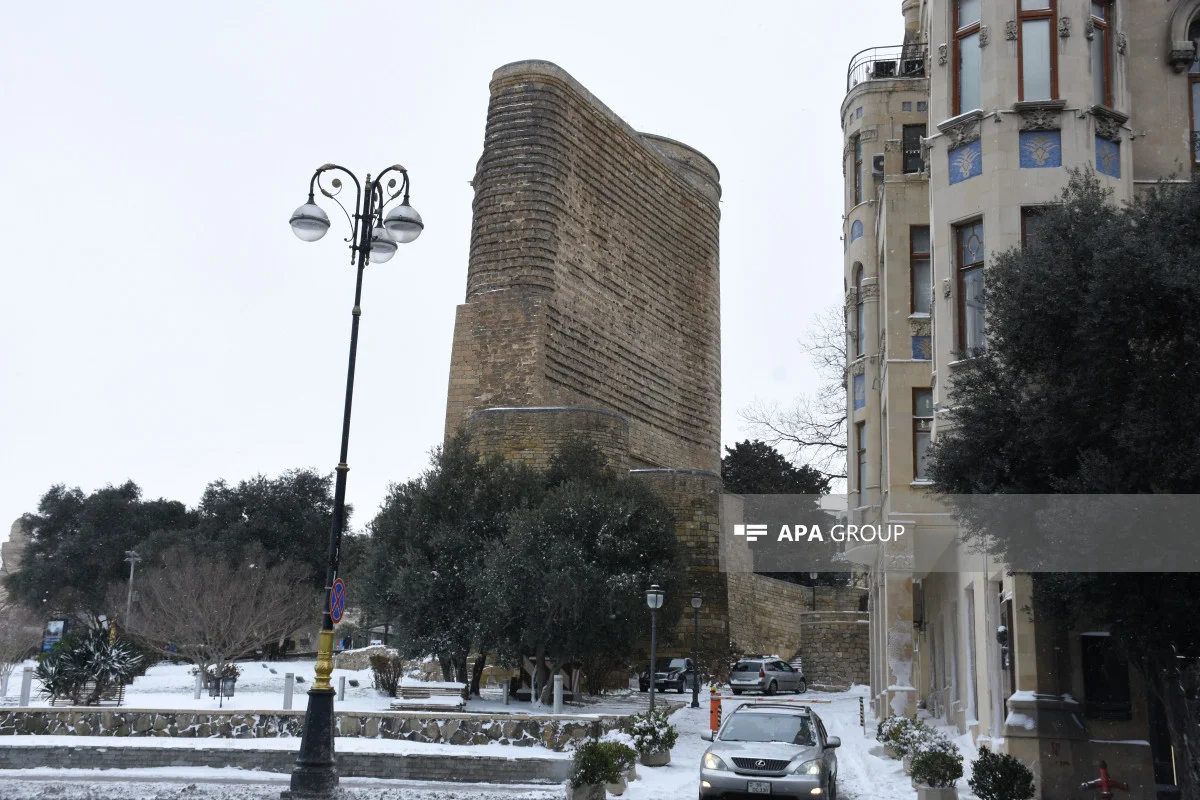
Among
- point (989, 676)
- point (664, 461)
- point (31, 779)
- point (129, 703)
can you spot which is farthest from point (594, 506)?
point (664, 461)

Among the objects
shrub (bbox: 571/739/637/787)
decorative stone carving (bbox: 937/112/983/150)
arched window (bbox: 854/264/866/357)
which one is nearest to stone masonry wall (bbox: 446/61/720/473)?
arched window (bbox: 854/264/866/357)

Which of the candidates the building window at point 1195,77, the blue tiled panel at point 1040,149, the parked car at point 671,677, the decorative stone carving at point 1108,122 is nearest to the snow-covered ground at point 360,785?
the blue tiled panel at point 1040,149

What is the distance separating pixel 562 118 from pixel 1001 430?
33848 mm

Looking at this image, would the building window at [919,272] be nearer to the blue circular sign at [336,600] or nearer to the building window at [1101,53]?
the building window at [1101,53]

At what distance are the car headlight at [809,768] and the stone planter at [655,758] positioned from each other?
4.85m

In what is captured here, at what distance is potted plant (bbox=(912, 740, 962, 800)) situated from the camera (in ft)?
43.8

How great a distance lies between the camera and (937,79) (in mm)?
17766

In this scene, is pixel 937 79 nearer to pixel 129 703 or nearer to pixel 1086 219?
pixel 1086 219

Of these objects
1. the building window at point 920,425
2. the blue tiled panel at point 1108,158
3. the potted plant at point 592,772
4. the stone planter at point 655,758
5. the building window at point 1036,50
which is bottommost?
the stone planter at point 655,758

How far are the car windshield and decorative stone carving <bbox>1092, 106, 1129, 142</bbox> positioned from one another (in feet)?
28.6

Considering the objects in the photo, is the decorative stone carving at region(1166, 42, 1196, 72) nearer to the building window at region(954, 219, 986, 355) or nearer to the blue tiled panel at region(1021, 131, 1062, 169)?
the blue tiled panel at region(1021, 131, 1062, 169)

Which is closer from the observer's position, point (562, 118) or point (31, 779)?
point (31, 779)

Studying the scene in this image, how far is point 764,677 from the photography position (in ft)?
123

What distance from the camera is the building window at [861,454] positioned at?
82.9 ft
